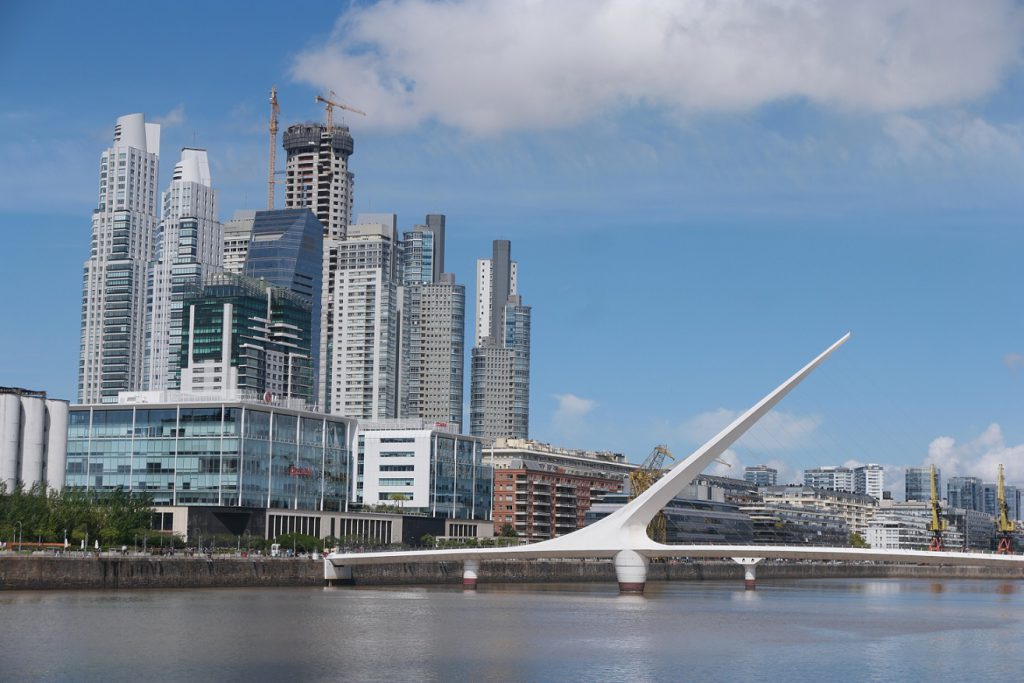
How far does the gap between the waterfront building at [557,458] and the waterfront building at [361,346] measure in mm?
19330

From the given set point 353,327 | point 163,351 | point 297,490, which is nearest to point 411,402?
point 353,327

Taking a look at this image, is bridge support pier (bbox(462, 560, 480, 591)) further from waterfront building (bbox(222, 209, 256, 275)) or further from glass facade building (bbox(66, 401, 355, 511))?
waterfront building (bbox(222, 209, 256, 275))

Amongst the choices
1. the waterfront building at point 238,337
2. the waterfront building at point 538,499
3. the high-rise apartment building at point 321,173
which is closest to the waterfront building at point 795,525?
the waterfront building at point 538,499

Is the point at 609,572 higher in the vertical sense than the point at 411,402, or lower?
lower

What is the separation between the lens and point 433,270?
186 m

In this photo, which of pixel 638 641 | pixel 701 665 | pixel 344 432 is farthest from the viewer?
pixel 344 432

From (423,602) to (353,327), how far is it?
10750 cm

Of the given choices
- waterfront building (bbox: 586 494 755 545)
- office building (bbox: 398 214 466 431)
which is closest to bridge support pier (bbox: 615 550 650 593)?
waterfront building (bbox: 586 494 755 545)

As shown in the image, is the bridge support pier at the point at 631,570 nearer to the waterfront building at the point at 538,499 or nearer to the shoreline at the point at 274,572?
the shoreline at the point at 274,572

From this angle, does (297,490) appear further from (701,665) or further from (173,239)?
(173,239)

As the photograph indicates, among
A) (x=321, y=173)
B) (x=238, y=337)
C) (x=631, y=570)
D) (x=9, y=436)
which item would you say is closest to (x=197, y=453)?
(x=9, y=436)

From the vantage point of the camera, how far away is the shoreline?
46094mm

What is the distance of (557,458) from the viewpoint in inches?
5217

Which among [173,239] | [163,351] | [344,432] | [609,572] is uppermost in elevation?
[173,239]
